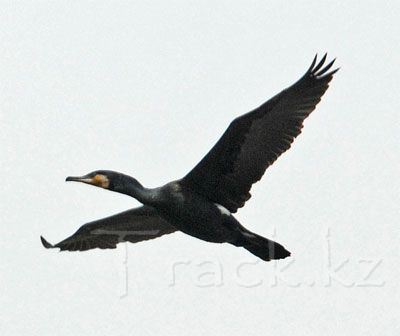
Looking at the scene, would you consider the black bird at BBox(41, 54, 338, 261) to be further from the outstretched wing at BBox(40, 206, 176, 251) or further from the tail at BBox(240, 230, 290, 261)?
the outstretched wing at BBox(40, 206, 176, 251)

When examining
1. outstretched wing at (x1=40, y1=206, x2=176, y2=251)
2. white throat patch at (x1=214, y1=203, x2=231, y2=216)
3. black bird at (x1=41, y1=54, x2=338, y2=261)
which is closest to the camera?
black bird at (x1=41, y1=54, x2=338, y2=261)

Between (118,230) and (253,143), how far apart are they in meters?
2.93

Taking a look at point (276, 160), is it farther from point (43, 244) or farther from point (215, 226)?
point (43, 244)

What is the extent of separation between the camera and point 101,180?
54.0 ft

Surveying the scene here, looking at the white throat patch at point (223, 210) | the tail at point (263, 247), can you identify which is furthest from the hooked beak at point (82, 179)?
the tail at point (263, 247)

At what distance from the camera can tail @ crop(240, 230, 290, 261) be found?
16.4 metres

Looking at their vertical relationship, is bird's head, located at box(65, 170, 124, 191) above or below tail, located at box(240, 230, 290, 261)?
above

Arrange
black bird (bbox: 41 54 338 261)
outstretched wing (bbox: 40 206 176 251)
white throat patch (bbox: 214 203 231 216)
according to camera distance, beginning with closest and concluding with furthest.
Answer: black bird (bbox: 41 54 338 261)
white throat patch (bbox: 214 203 231 216)
outstretched wing (bbox: 40 206 176 251)

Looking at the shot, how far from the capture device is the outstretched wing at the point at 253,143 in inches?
639

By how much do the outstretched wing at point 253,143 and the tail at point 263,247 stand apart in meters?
0.47

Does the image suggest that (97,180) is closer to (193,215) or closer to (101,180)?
(101,180)

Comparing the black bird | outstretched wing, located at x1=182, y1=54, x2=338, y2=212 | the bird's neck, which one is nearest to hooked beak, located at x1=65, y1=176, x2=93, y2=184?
the black bird

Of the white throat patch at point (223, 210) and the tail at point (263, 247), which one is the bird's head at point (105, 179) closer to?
the white throat patch at point (223, 210)

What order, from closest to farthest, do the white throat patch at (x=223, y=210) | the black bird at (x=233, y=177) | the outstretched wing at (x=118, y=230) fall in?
the black bird at (x=233, y=177), the white throat patch at (x=223, y=210), the outstretched wing at (x=118, y=230)
